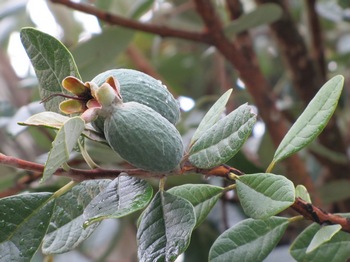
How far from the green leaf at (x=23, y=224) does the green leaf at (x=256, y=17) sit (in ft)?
1.83

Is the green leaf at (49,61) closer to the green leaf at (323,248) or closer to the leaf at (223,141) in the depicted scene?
the leaf at (223,141)

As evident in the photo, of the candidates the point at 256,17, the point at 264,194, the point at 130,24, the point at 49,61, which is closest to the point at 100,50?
the point at 130,24

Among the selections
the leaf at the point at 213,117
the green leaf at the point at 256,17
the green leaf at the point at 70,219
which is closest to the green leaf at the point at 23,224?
the green leaf at the point at 70,219

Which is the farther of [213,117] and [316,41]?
[316,41]

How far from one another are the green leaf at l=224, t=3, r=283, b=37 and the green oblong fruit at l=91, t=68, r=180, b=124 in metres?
0.50

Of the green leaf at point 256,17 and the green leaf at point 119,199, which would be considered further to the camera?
the green leaf at point 256,17

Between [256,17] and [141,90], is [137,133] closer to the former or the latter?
[141,90]

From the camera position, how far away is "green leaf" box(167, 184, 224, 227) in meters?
0.50

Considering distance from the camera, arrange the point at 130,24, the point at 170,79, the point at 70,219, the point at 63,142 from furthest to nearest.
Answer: the point at 170,79 < the point at 130,24 < the point at 70,219 < the point at 63,142

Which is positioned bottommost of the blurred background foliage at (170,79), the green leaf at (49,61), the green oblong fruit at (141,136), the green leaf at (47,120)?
the blurred background foliage at (170,79)

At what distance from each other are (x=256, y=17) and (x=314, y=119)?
0.51m

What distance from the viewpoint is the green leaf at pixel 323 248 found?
0.52 metres

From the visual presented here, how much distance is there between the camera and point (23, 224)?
1.50 feet

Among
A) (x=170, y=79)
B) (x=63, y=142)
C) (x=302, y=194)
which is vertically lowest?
(x=170, y=79)
